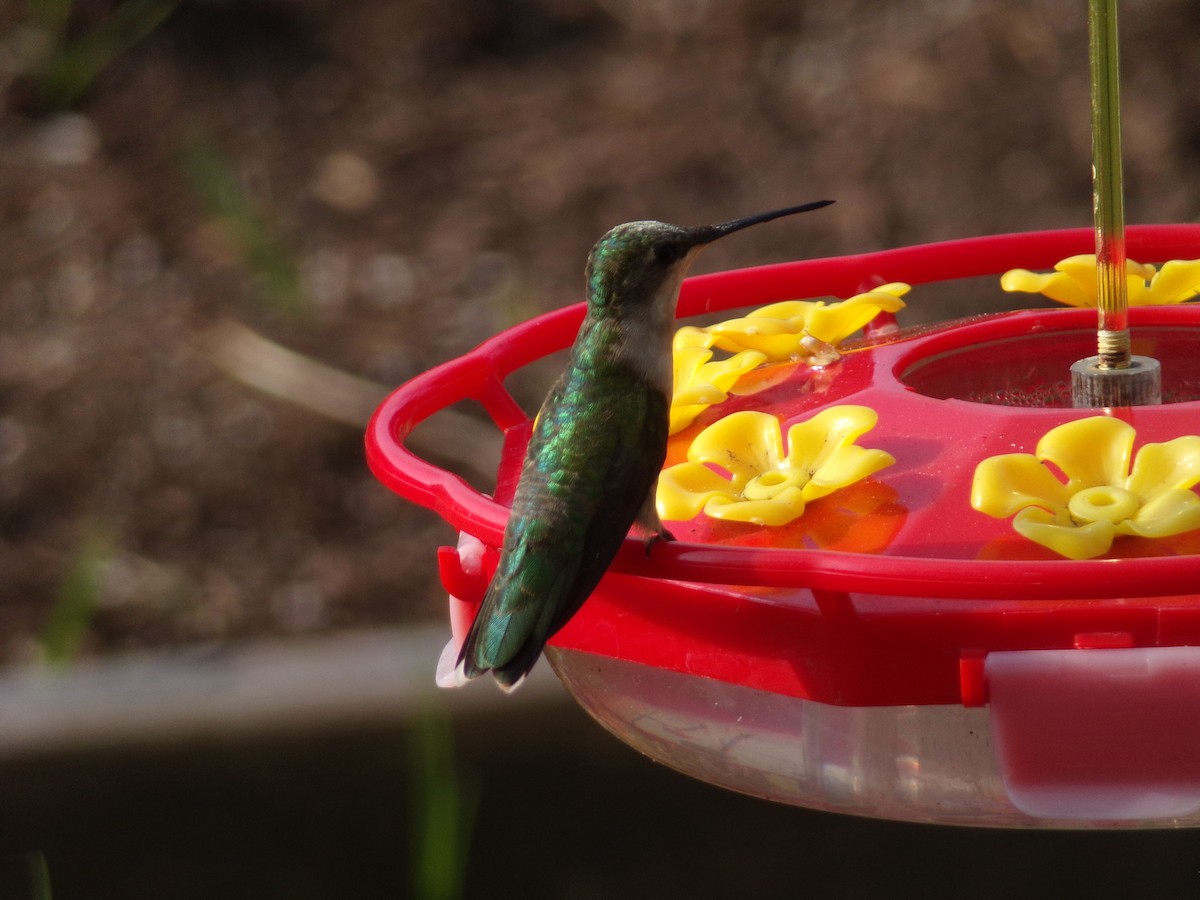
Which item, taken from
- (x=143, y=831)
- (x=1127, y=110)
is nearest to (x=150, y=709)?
(x=143, y=831)

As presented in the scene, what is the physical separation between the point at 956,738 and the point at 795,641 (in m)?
0.29

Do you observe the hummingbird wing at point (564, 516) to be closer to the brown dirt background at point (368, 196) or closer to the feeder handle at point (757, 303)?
the feeder handle at point (757, 303)

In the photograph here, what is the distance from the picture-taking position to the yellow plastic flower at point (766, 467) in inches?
58.6

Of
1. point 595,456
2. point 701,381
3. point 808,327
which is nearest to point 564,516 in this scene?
point 595,456

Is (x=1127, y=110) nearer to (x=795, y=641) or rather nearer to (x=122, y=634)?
(x=122, y=634)

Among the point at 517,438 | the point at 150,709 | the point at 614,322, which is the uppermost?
the point at 614,322

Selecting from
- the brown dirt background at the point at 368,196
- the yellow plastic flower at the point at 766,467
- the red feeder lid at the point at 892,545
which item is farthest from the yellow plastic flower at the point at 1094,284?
the brown dirt background at the point at 368,196

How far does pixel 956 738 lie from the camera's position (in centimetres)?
153

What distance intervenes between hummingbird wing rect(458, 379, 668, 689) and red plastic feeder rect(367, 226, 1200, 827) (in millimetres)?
47

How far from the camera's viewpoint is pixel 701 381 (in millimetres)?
1949

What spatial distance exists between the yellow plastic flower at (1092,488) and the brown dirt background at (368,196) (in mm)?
3045

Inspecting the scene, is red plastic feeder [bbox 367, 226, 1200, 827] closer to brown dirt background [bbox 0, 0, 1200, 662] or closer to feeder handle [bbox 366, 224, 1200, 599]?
feeder handle [bbox 366, 224, 1200, 599]

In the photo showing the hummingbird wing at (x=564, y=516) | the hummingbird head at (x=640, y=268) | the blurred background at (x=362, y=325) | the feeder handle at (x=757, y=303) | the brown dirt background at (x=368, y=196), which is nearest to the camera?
the feeder handle at (x=757, y=303)

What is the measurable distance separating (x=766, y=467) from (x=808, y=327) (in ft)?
1.24
